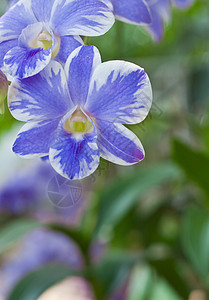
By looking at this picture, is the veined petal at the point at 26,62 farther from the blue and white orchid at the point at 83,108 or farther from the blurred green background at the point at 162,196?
the blurred green background at the point at 162,196

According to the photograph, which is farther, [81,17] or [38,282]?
[38,282]

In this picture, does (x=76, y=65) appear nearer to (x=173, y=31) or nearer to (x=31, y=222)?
(x=31, y=222)

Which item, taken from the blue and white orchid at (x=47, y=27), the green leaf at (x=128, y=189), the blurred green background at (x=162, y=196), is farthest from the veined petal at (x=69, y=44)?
the green leaf at (x=128, y=189)

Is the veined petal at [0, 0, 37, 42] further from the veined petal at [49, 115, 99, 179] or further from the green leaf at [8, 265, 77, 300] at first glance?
the green leaf at [8, 265, 77, 300]

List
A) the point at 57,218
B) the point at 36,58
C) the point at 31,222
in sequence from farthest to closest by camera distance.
→ the point at 57,218 < the point at 31,222 < the point at 36,58

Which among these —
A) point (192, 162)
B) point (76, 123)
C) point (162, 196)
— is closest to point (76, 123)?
point (76, 123)

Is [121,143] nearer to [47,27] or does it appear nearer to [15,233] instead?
[47,27]

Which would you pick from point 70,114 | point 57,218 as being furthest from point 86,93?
point 57,218
